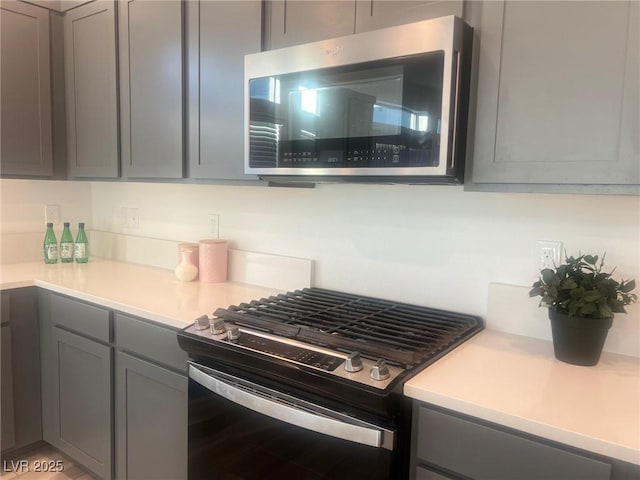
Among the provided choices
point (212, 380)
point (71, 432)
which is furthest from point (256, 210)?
point (71, 432)

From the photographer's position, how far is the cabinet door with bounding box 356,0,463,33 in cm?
129

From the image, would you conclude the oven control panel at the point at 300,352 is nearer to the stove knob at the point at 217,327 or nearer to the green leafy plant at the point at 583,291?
the stove knob at the point at 217,327

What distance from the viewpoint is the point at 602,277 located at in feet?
4.00

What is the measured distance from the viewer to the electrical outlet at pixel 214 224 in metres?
2.33

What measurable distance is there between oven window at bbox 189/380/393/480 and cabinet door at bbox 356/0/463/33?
1.14 meters

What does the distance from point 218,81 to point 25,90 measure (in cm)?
126

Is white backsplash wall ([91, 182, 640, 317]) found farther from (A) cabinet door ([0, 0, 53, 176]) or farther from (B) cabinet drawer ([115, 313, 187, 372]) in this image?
(A) cabinet door ([0, 0, 53, 176])

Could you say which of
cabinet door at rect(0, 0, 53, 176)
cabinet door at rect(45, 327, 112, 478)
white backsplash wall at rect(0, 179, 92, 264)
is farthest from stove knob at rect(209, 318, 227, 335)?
white backsplash wall at rect(0, 179, 92, 264)

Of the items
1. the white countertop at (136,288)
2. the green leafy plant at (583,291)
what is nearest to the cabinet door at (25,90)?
the white countertop at (136,288)

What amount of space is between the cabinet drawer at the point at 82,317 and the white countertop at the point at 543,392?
1340 millimetres

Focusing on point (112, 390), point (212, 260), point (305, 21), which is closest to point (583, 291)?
point (305, 21)

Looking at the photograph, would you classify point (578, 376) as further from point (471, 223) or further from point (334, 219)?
point (334, 219)

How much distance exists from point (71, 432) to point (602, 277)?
2.22m

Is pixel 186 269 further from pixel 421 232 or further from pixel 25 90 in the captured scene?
pixel 25 90
